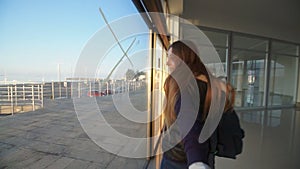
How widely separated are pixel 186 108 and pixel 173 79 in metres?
0.18

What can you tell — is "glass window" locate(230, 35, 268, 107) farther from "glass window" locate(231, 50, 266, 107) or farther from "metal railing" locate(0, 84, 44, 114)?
"metal railing" locate(0, 84, 44, 114)

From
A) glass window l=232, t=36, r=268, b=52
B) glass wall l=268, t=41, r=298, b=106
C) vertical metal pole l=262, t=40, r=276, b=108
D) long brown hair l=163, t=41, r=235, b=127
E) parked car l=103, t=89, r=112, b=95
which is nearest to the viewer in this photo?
long brown hair l=163, t=41, r=235, b=127

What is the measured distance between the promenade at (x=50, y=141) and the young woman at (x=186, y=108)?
0.54 meters

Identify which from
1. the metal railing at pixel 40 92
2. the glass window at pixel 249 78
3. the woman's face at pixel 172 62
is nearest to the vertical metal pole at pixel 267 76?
the glass window at pixel 249 78

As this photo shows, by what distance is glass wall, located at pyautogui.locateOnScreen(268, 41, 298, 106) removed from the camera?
7.01 meters

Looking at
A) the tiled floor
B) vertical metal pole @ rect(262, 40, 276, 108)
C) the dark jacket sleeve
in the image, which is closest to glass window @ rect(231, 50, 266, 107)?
vertical metal pole @ rect(262, 40, 276, 108)

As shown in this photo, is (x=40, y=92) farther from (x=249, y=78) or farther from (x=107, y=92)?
(x=249, y=78)

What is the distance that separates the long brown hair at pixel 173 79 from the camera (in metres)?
0.72

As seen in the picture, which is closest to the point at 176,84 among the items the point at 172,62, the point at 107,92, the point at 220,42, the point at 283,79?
the point at 172,62

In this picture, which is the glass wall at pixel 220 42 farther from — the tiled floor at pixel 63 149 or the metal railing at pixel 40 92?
the metal railing at pixel 40 92

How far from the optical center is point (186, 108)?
2.09ft

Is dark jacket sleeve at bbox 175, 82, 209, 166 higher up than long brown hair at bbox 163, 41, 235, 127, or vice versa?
long brown hair at bbox 163, 41, 235, 127

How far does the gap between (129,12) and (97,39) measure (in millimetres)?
571

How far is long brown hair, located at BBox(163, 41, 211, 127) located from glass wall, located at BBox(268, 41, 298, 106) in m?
7.72
